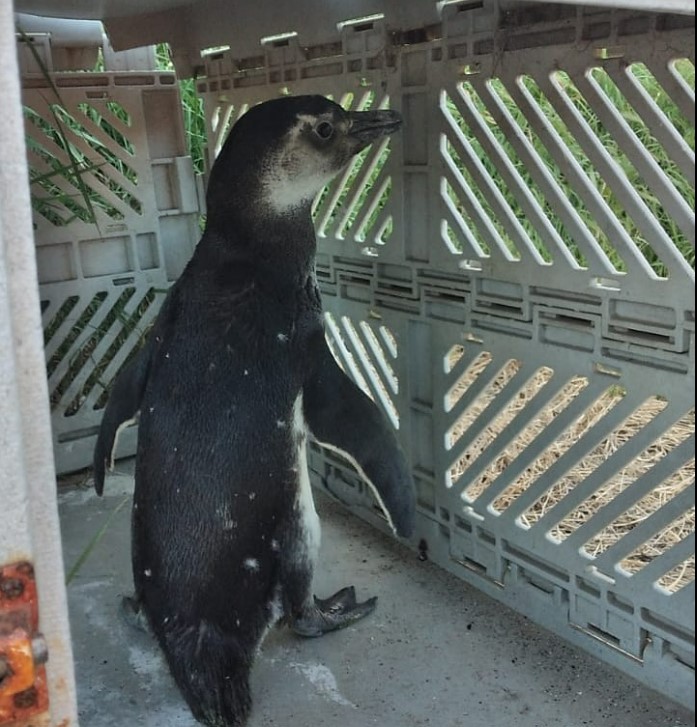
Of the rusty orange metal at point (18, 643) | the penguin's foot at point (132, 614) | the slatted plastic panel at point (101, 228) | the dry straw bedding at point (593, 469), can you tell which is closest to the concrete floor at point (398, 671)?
the penguin's foot at point (132, 614)

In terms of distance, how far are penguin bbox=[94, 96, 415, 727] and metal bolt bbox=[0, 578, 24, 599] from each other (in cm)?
69

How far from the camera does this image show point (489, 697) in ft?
4.32

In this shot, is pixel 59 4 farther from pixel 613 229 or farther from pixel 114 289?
pixel 613 229

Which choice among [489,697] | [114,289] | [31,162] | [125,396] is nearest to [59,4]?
[31,162]

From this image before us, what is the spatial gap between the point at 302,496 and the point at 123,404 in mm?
375

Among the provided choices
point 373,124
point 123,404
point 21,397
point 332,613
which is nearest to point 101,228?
point 123,404

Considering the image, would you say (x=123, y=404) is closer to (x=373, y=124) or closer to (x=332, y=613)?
(x=332, y=613)

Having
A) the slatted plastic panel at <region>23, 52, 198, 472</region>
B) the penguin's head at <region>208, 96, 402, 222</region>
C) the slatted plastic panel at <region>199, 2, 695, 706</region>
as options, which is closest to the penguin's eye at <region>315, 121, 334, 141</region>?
the penguin's head at <region>208, 96, 402, 222</region>

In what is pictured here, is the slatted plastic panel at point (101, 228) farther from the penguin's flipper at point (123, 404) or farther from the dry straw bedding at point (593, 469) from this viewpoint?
the dry straw bedding at point (593, 469)

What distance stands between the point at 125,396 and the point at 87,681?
0.49 meters

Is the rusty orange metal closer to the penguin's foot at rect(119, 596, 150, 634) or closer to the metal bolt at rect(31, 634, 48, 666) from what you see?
the metal bolt at rect(31, 634, 48, 666)

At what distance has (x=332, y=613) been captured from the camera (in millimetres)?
1530

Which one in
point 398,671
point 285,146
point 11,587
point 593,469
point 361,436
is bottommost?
point 398,671

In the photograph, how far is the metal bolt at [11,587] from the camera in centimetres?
58
